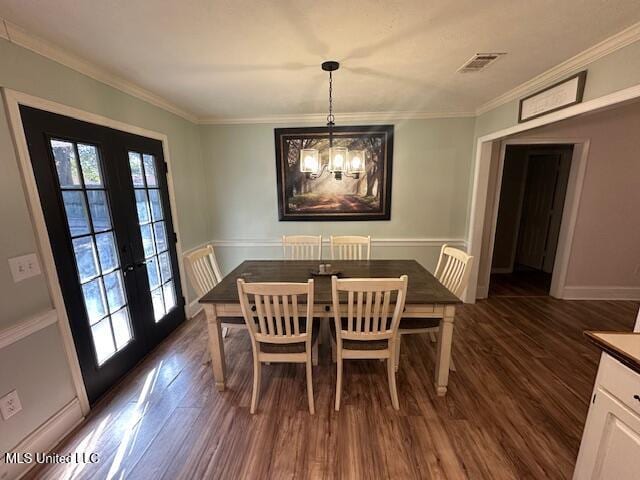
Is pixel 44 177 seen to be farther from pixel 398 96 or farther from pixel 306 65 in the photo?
pixel 398 96

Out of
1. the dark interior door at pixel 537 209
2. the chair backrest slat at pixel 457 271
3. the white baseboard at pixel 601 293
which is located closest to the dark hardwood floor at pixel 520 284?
the white baseboard at pixel 601 293

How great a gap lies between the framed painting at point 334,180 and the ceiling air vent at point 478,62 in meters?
1.31

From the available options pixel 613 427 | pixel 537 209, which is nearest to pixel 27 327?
pixel 613 427

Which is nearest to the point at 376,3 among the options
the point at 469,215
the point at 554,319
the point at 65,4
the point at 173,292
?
the point at 65,4

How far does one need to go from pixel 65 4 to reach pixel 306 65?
4.43ft

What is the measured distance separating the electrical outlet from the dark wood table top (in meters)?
1.02

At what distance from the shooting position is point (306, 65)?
1.96m

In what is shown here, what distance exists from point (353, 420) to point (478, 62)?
2731mm

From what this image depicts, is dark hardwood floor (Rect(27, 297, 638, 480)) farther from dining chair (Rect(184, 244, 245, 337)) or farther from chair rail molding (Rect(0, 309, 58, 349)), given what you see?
chair rail molding (Rect(0, 309, 58, 349))

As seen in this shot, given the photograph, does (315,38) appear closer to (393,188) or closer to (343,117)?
(343,117)

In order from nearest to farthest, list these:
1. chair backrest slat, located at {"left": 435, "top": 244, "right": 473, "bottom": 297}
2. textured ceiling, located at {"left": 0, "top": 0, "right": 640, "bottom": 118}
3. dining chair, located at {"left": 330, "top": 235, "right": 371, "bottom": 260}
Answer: textured ceiling, located at {"left": 0, "top": 0, "right": 640, "bottom": 118}
chair backrest slat, located at {"left": 435, "top": 244, "right": 473, "bottom": 297}
dining chair, located at {"left": 330, "top": 235, "right": 371, "bottom": 260}

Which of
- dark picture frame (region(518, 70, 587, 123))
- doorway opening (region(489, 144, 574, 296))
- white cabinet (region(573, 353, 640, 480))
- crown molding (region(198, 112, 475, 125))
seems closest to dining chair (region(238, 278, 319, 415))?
white cabinet (region(573, 353, 640, 480))

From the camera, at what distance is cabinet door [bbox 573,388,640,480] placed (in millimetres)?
963

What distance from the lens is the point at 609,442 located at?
Result: 1060 mm
